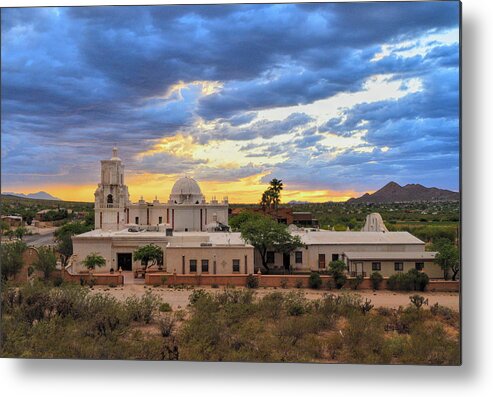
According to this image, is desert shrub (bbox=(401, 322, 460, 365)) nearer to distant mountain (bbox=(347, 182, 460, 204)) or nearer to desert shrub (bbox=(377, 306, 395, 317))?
desert shrub (bbox=(377, 306, 395, 317))

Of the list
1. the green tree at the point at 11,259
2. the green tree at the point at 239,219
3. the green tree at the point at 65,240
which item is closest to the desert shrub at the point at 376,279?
the green tree at the point at 11,259

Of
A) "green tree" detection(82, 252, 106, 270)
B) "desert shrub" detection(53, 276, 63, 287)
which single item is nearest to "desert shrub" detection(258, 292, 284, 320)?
"desert shrub" detection(53, 276, 63, 287)

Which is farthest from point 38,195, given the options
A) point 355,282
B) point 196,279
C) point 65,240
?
point 355,282

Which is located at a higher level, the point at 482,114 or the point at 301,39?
the point at 301,39

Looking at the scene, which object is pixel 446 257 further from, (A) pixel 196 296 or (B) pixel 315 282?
(A) pixel 196 296

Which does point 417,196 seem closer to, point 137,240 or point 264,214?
point 137,240

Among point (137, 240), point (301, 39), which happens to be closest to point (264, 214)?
point (137, 240)
